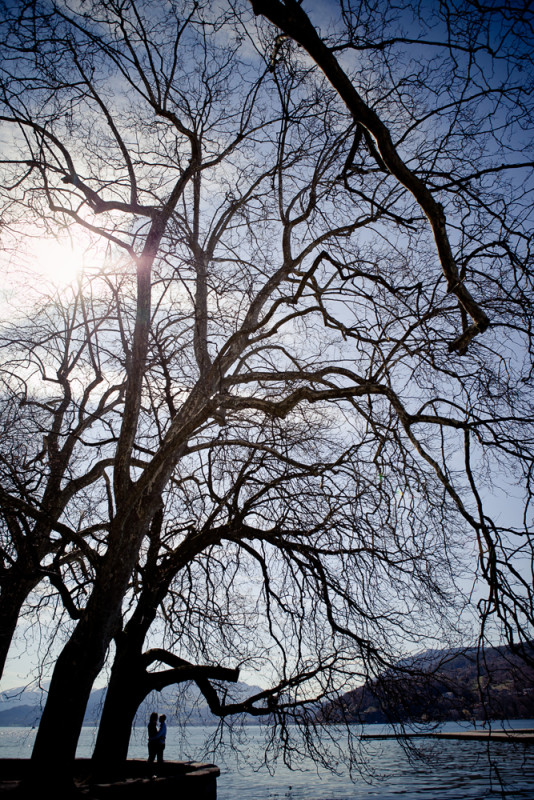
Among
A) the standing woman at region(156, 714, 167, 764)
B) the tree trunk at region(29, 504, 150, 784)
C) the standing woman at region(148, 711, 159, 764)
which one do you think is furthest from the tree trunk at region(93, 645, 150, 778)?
the tree trunk at region(29, 504, 150, 784)

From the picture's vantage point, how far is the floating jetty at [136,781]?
200 inches

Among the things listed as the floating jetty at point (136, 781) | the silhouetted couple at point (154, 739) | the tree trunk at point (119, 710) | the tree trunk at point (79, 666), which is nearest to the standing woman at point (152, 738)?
the silhouetted couple at point (154, 739)

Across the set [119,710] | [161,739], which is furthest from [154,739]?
[119,710]

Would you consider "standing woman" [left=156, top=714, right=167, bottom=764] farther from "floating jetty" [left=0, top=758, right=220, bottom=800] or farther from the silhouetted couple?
"floating jetty" [left=0, top=758, right=220, bottom=800]

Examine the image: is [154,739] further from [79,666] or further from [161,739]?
[79,666]

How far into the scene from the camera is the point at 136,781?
5.95 meters

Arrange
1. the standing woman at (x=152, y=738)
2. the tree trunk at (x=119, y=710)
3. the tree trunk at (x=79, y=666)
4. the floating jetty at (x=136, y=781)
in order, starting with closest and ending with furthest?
1. the tree trunk at (x=79, y=666)
2. the floating jetty at (x=136, y=781)
3. the tree trunk at (x=119, y=710)
4. the standing woman at (x=152, y=738)

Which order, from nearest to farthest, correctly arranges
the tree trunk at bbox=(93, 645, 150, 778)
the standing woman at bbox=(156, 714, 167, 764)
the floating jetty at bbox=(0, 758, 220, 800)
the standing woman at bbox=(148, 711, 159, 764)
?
the floating jetty at bbox=(0, 758, 220, 800)
the tree trunk at bbox=(93, 645, 150, 778)
the standing woman at bbox=(148, 711, 159, 764)
the standing woman at bbox=(156, 714, 167, 764)

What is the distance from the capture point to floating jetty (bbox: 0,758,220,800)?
5072 millimetres

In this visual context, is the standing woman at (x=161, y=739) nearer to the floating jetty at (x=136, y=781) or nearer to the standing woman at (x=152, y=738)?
the standing woman at (x=152, y=738)

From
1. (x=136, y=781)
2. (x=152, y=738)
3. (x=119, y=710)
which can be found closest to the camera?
(x=136, y=781)

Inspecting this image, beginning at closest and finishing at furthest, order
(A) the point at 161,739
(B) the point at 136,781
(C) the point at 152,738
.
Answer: (B) the point at 136,781 → (C) the point at 152,738 → (A) the point at 161,739

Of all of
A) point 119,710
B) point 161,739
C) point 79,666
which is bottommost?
point 161,739

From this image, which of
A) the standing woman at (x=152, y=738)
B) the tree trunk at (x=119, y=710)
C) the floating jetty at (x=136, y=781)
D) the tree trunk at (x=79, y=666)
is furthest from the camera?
the standing woman at (x=152, y=738)
